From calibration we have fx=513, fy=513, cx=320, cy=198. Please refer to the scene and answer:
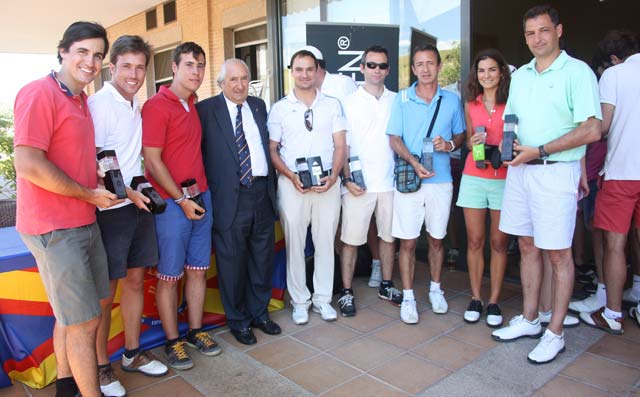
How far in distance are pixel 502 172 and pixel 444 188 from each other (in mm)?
392

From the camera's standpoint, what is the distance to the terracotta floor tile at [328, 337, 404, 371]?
297 cm

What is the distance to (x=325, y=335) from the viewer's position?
336 cm

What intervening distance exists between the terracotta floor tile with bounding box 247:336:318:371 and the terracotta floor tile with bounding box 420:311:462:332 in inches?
33.9

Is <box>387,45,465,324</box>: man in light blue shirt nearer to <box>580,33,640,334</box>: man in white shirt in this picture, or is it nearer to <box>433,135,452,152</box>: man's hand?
<box>433,135,452,152</box>: man's hand

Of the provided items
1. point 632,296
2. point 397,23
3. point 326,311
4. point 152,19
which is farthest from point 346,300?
point 152,19

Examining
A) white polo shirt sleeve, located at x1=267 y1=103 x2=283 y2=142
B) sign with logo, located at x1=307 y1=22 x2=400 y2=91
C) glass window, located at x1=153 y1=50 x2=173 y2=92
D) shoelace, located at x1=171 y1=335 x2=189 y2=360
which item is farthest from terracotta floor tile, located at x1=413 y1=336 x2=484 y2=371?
glass window, located at x1=153 y1=50 x2=173 y2=92

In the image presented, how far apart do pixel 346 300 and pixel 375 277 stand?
0.66 m

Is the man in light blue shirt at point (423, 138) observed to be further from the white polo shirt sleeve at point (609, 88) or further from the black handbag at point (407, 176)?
the white polo shirt sleeve at point (609, 88)

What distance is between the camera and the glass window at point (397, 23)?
4.72m

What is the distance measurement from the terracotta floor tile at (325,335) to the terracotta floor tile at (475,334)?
0.65 metres

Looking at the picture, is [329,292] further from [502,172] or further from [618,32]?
[618,32]

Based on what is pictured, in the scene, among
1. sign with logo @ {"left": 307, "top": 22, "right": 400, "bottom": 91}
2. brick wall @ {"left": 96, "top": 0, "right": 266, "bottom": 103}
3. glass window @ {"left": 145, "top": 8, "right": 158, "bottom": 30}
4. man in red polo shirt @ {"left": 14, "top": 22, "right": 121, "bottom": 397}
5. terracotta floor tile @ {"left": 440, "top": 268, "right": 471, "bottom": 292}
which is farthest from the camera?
glass window @ {"left": 145, "top": 8, "right": 158, "bottom": 30}

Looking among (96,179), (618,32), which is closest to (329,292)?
(96,179)

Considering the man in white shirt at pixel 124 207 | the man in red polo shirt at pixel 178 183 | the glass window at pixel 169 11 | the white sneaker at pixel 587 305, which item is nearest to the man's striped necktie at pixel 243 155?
the man in red polo shirt at pixel 178 183
